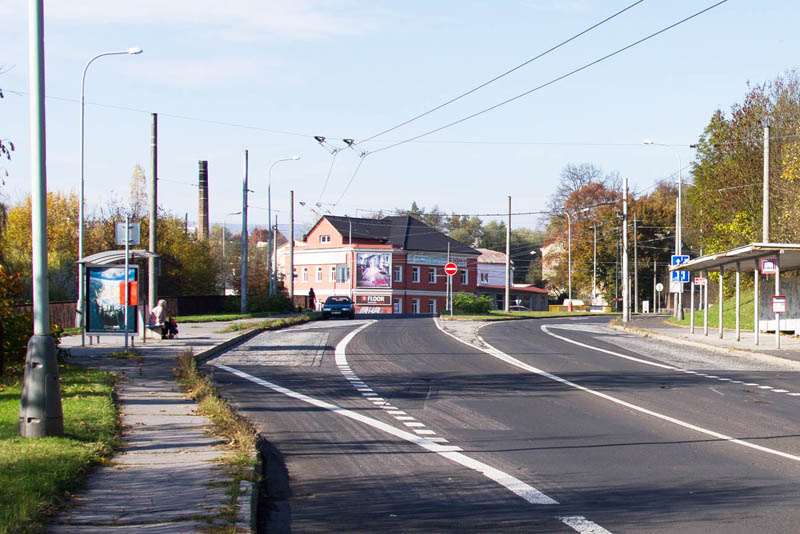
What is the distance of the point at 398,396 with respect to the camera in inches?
586

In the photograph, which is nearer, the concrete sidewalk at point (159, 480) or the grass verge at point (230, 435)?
the concrete sidewalk at point (159, 480)

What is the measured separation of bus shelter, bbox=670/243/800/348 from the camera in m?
26.1

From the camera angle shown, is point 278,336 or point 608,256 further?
point 608,256

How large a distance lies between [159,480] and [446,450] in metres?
3.57

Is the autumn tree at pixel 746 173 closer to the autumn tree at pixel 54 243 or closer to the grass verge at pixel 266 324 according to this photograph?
the grass verge at pixel 266 324

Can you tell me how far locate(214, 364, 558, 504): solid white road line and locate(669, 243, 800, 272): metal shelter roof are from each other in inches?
653

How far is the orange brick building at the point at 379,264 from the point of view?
8638cm

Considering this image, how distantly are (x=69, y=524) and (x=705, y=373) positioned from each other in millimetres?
16528

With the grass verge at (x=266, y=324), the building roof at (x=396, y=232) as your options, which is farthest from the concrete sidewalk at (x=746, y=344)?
the building roof at (x=396, y=232)

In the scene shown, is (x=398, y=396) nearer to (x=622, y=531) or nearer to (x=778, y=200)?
(x=622, y=531)

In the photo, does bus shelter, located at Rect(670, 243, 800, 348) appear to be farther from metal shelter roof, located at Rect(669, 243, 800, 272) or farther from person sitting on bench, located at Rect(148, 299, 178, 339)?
person sitting on bench, located at Rect(148, 299, 178, 339)

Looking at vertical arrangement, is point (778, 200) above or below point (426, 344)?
above

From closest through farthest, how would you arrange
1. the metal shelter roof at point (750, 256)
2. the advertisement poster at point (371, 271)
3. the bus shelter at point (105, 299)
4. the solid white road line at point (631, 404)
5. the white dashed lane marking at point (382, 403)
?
the solid white road line at point (631, 404) → the white dashed lane marking at point (382, 403) → the bus shelter at point (105, 299) → the metal shelter roof at point (750, 256) → the advertisement poster at point (371, 271)

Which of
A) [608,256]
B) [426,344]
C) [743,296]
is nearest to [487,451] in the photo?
[426,344]
